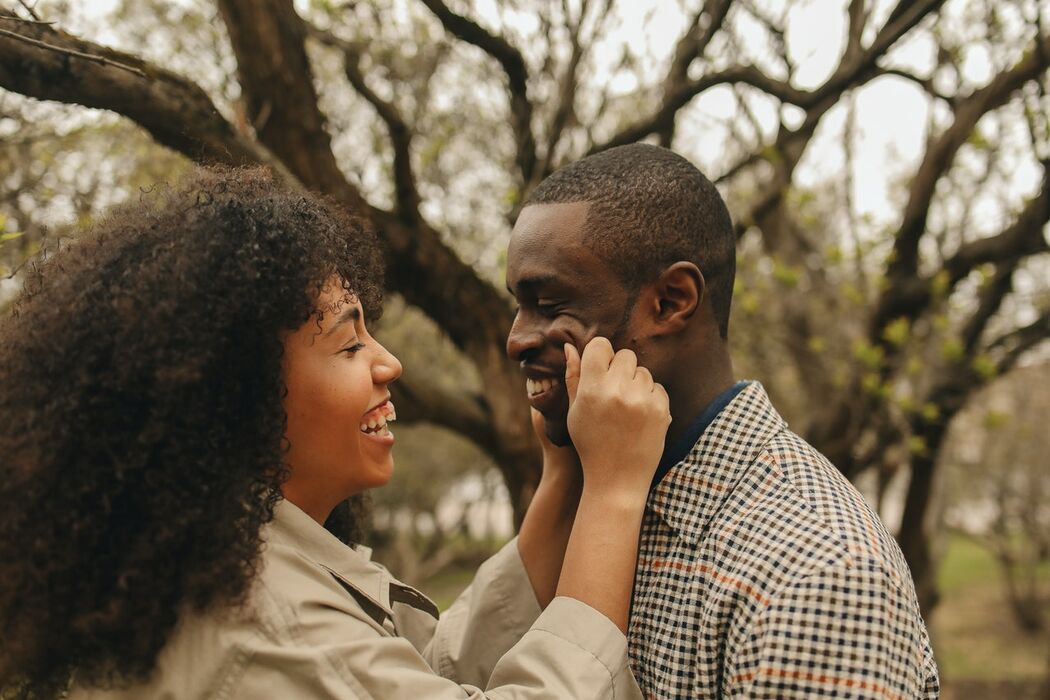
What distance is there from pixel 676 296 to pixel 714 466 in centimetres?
39

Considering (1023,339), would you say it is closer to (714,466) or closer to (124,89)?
(714,466)

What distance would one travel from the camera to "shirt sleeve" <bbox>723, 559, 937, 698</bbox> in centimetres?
158

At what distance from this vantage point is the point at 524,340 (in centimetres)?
207

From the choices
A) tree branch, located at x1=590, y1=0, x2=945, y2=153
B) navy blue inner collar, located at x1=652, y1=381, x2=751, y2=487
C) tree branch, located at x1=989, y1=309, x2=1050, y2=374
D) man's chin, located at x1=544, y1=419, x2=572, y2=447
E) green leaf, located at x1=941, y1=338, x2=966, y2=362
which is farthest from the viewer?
tree branch, located at x1=989, y1=309, x2=1050, y2=374

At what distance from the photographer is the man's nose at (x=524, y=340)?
2064 millimetres

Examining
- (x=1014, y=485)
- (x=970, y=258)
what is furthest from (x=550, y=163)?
(x=1014, y=485)

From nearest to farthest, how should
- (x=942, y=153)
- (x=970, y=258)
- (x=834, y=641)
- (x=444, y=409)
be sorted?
(x=834, y=641)
(x=444, y=409)
(x=942, y=153)
(x=970, y=258)

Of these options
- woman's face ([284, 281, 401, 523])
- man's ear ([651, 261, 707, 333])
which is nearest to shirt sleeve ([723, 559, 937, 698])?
man's ear ([651, 261, 707, 333])

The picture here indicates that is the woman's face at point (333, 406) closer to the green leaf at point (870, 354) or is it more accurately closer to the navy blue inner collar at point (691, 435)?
the navy blue inner collar at point (691, 435)

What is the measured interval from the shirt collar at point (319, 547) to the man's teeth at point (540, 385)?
548mm

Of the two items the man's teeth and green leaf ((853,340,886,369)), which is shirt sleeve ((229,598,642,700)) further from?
green leaf ((853,340,886,369))

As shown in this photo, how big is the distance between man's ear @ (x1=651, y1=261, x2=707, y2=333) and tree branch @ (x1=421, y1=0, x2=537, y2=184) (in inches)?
81.0

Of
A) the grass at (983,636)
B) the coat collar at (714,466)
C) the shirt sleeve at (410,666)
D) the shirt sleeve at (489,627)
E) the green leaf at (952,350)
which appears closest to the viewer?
the shirt sleeve at (410,666)

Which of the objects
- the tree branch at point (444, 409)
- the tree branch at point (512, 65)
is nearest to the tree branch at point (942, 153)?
the tree branch at point (512, 65)
